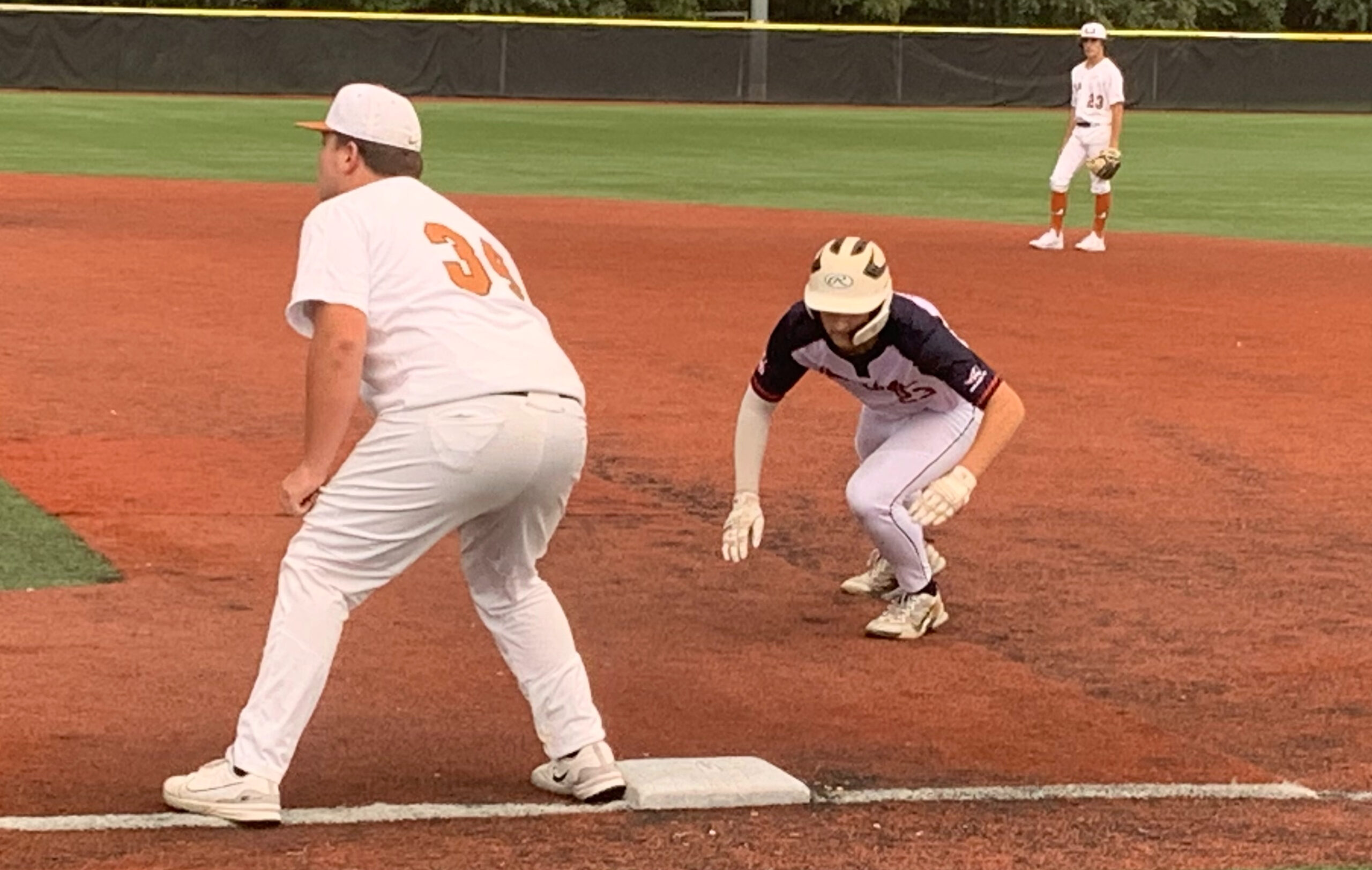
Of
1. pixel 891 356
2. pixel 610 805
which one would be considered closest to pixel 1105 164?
pixel 891 356

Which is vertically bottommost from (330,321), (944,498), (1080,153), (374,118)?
(1080,153)

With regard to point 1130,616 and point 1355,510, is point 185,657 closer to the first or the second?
point 1130,616

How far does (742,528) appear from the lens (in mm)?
6824

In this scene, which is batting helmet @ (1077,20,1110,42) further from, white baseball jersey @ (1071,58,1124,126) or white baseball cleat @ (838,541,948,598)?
white baseball cleat @ (838,541,948,598)

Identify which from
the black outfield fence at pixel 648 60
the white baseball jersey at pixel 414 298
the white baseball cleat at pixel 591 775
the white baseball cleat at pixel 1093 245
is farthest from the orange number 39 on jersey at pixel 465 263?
the black outfield fence at pixel 648 60

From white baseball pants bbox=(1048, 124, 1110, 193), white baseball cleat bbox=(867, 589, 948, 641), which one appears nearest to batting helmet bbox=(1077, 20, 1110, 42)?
white baseball pants bbox=(1048, 124, 1110, 193)

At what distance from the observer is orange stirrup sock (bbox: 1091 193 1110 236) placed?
20.7 meters

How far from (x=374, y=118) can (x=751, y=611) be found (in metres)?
3.13

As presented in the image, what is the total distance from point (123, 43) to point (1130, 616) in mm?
35446

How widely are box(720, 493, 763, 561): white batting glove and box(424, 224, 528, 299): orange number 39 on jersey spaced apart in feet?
4.89

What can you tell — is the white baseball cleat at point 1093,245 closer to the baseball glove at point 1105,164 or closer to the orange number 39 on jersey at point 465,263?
the baseball glove at point 1105,164

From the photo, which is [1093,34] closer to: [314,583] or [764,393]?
[764,393]

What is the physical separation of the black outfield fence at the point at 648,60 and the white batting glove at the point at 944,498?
36.1 m

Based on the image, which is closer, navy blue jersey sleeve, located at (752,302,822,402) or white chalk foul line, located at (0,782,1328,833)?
white chalk foul line, located at (0,782,1328,833)
